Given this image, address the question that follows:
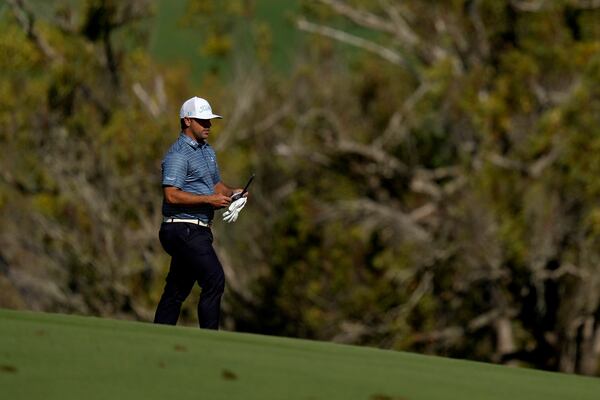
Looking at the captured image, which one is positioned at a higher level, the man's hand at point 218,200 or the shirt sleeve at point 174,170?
the shirt sleeve at point 174,170

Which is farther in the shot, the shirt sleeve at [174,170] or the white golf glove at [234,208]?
the white golf glove at [234,208]

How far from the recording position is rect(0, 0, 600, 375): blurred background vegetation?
21.3m

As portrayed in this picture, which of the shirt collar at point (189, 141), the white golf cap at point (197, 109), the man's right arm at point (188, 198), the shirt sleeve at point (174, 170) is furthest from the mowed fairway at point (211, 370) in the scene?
the white golf cap at point (197, 109)

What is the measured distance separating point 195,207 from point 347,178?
19.6 m

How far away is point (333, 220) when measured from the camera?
2633 cm

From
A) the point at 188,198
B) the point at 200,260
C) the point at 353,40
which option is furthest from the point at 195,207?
the point at 353,40

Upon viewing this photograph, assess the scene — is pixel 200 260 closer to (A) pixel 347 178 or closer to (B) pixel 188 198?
(B) pixel 188 198

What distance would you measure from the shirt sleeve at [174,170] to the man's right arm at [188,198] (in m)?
0.03

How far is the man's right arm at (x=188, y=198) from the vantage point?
772 centimetres

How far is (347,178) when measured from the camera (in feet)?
90.1

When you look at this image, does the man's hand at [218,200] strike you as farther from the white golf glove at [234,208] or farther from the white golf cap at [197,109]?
the white golf cap at [197,109]

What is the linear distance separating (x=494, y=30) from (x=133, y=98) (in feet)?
23.5

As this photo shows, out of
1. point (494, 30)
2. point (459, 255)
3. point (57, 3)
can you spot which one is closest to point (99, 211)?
point (57, 3)

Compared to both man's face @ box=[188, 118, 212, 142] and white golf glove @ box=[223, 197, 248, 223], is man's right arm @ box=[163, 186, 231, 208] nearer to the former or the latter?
white golf glove @ box=[223, 197, 248, 223]
